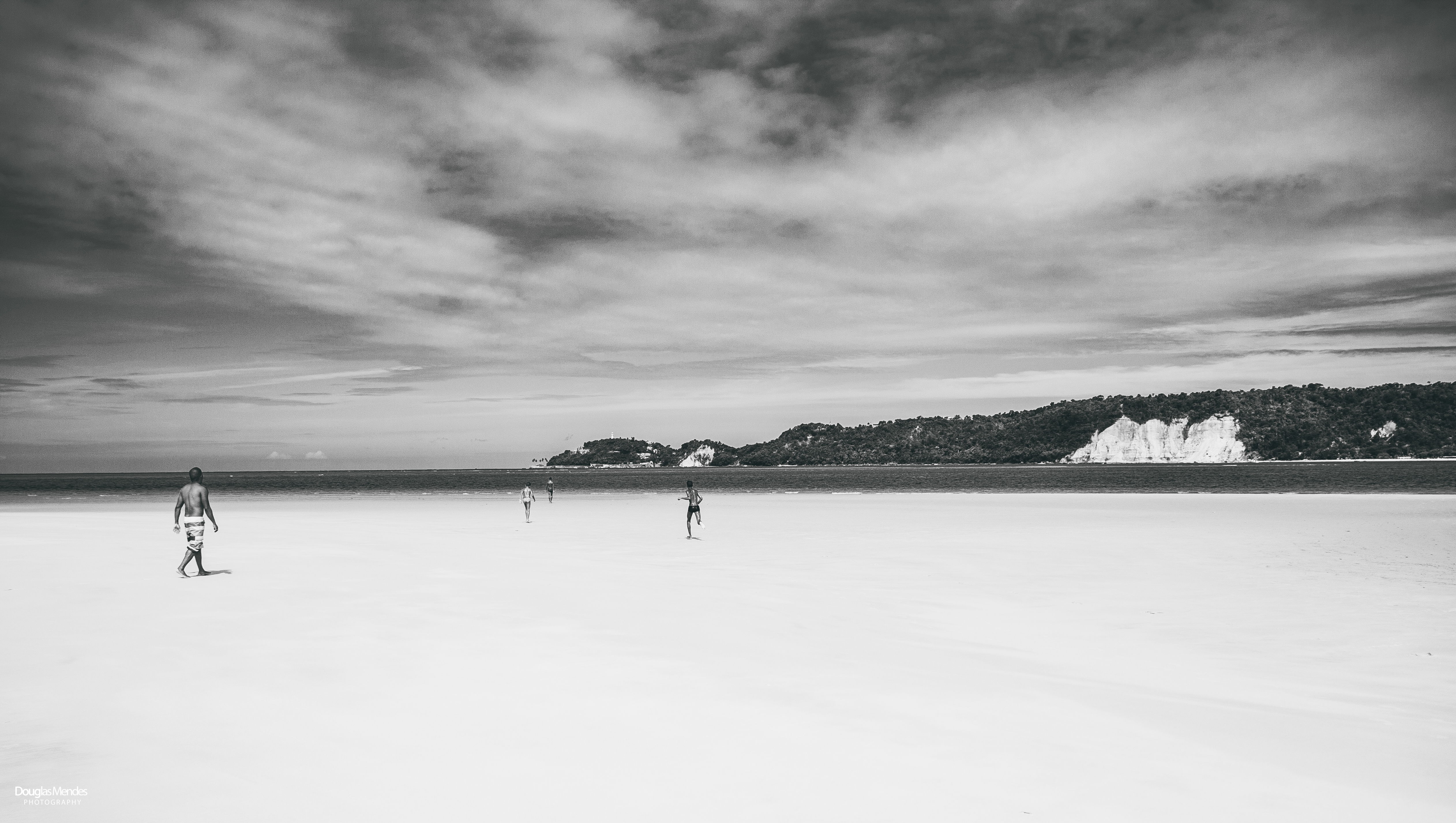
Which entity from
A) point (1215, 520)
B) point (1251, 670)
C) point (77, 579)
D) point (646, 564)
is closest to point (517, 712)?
point (1251, 670)

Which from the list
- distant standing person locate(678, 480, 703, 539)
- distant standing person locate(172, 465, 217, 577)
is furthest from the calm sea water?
distant standing person locate(172, 465, 217, 577)

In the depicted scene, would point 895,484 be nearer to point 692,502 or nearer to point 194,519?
point 692,502

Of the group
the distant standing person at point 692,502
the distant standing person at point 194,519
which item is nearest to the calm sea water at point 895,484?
the distant standing person at point 692,502

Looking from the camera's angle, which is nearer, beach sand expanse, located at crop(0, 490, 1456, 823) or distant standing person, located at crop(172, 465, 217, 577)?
beach sand expanse, located at crop(0, 490, 1456, 823)

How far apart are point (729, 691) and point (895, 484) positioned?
9581cm

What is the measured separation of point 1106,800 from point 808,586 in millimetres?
10901

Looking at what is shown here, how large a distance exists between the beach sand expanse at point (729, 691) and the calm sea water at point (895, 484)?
2045 inches

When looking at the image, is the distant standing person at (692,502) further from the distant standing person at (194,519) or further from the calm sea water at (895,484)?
the calm sea water at (895,484)

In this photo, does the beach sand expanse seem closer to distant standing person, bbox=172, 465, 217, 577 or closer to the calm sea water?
distant standing person, bbox=172, 465, 217, 577

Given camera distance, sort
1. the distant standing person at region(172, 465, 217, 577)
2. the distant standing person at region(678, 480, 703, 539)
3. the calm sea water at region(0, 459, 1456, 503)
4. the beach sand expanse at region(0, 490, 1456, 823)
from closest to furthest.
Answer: the beach sand expanse at region(0, 490, 1456, 823)
the distant standing person at region(172, 465, 217, 577)
the distant standing person at region(678, 480, 703, 539)
the calm sea water at region(0, 459, 1456, 503)

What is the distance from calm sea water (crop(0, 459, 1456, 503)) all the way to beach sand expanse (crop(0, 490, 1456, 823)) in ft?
170

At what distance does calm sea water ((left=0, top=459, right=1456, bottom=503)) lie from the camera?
2943 inches

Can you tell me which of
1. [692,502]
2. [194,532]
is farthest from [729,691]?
[692,502]

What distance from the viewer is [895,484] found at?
10175 cm
